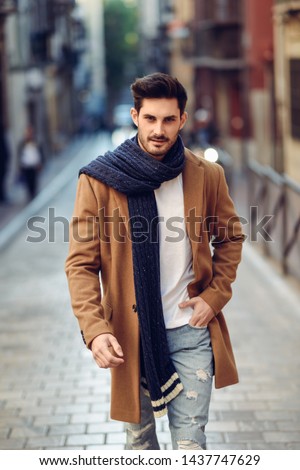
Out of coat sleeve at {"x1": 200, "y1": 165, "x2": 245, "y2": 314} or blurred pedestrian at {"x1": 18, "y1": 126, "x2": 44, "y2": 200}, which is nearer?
coat sleeve at {"x1": 200, "y1": 165, "x2": 245, "y2": 314}

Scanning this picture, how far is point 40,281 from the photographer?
11.5 m

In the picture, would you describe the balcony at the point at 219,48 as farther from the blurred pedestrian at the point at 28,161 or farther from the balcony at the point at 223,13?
the blurred pedestrian at the point at 28,161

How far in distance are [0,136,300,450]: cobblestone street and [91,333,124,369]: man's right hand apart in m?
2.01

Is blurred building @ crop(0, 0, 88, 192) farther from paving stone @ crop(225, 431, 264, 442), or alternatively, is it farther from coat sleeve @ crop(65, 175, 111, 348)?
coat sleeve @ crop(65, 175, 111, 348)

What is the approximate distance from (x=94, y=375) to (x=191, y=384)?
3.43m

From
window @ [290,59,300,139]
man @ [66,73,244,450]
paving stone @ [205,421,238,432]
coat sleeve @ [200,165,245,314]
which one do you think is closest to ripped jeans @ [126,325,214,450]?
man @ [66,73,244,450]

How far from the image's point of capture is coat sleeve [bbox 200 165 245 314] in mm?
3928

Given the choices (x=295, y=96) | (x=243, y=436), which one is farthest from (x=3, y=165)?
(x=243, y=436)

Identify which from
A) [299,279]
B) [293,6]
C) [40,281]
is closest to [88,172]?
[299,279]

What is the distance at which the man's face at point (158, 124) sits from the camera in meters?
3.68

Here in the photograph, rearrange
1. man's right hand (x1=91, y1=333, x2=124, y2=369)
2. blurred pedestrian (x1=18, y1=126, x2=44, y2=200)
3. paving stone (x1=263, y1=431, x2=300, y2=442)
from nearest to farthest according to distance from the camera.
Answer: man's right hand (x1=91, y1=333, x2=124, y2=369), paving stone (x1=263, y1=431, x2=300, y2=442), blurred pedestrian (x1=18, y1=126, x2=44, y2=200)

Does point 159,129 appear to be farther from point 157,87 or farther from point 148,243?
point 148,243

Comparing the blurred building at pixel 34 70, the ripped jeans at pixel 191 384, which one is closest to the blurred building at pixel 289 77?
the blurred building at pixel 34 70

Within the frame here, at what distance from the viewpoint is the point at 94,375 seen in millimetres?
7121
